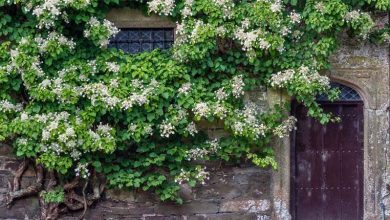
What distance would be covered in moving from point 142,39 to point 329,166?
100 inches

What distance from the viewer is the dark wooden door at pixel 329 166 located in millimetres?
8805

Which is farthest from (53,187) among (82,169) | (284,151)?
(284,151)

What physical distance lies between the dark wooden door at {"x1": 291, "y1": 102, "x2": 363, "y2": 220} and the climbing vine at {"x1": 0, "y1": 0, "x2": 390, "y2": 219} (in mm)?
498

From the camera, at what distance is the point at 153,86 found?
8.04m

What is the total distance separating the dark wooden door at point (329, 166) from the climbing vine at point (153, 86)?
0.50m

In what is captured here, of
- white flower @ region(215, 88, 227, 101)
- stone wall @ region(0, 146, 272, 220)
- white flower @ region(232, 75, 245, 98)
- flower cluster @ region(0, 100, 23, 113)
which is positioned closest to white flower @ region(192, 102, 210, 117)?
white flower @ region(215, 88, 227, 101)

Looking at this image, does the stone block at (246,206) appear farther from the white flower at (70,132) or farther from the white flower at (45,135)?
the white flower at (45,135)

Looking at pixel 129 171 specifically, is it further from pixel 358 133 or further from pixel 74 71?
pixel 358 133

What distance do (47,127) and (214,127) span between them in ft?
6.04

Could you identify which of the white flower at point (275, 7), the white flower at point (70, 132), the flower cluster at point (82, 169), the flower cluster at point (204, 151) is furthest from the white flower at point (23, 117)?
the white flower at point (275, 7)

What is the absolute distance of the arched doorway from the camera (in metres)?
8.80

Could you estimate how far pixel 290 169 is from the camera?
8.75 meters

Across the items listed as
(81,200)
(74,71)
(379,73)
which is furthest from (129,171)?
(379,73)

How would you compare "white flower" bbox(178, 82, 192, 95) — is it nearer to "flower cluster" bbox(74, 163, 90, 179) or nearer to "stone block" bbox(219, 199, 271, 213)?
"flower cluster" bbox(74, 163, 90, 179)
